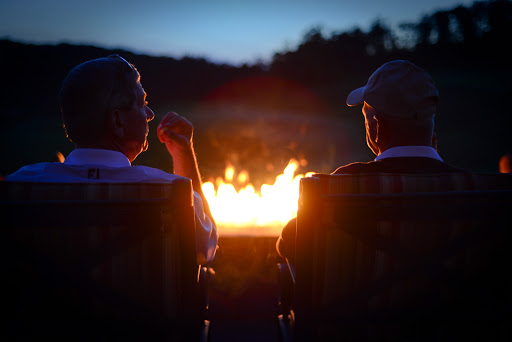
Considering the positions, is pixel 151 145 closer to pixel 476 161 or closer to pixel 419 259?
pixel 476 161

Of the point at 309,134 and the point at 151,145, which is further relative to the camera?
the point at 309,134

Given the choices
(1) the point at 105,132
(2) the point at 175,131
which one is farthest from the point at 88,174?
(2) the point at 175,131

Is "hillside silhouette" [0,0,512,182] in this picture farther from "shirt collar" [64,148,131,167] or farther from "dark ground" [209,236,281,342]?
"shirt collar" [64,148,131,167]

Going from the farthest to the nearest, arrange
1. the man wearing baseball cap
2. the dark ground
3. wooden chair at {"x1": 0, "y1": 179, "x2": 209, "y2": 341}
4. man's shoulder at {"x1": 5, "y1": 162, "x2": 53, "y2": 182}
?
the dark ground, the man wearing baseball cap, man's shoulder at {"x1": 5, "y1": 162, "x2": 53, "y2": 182}, wooden chair at {"x1": 0, "y1": 179, "x2": 209, "y2": 341}

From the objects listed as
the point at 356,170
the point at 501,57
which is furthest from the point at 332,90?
the point at 356,170

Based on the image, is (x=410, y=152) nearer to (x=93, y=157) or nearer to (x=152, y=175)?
(x=152, y=175)

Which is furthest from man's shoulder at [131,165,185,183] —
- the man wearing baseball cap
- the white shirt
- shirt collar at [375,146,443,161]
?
shirt collar at [375,146,443,161]

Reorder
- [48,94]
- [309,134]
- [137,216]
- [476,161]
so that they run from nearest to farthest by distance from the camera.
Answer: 1. [137,216]
2. [476,161]
3. [309,134]
4. [48,94]

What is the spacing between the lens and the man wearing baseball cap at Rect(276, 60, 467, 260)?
6.10 ft

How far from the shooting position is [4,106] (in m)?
15.9

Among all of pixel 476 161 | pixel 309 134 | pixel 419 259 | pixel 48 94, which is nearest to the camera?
pixel 419 259

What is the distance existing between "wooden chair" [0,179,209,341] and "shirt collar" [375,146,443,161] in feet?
3.49

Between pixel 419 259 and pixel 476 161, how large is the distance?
571 inches

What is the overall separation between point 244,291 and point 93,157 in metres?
2.31
